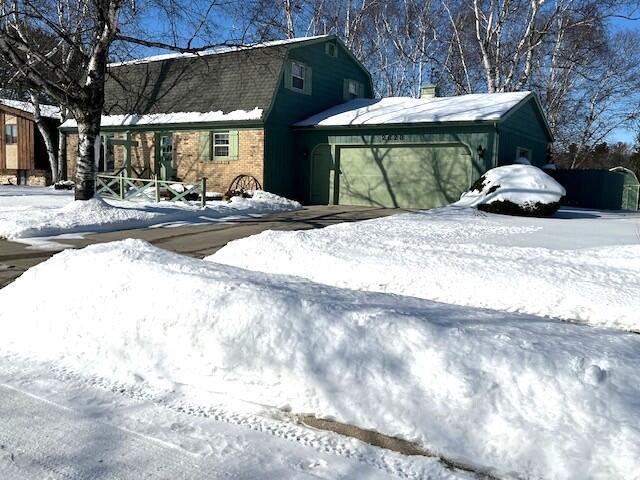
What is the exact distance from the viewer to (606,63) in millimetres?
31250

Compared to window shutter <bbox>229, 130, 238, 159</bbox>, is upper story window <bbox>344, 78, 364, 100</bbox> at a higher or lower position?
higher

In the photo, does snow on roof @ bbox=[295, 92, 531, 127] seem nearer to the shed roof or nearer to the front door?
the shed roof

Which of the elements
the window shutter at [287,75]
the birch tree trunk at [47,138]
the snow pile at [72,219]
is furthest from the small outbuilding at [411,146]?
the birch tree trunk at [47,138]

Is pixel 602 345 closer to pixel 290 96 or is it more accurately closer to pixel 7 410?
pixel 7 410

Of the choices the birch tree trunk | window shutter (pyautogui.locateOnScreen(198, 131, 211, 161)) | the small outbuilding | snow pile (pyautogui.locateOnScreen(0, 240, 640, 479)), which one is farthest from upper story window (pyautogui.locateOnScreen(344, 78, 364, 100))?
snow pile (pyautogui.locateOnScreen(0, 240, 640, 479))

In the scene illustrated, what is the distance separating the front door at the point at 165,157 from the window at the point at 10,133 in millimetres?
13319

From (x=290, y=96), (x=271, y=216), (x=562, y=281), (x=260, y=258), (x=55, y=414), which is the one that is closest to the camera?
(x=55, y=414)

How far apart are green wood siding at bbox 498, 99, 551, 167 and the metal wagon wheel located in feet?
26.8

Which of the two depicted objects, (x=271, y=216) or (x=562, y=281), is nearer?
(x=562, y=281)

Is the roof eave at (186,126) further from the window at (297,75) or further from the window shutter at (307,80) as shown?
the window shutter at (307,80)

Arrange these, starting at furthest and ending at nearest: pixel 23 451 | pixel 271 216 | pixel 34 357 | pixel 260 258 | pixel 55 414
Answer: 1. pixel 271 216
2. pixel 260 258
3. pixel 34 357
4. pixel 55 414
5. pixel 23 451

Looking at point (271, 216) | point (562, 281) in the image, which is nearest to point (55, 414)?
point (562, 281)

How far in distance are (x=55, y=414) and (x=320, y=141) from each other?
643 inches

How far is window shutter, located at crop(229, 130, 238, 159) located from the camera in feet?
58.8
